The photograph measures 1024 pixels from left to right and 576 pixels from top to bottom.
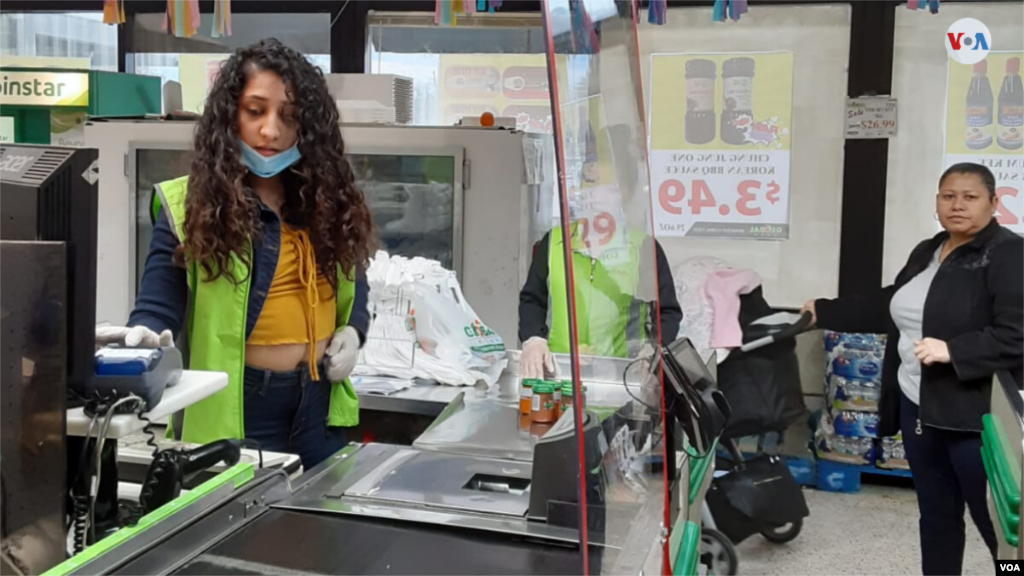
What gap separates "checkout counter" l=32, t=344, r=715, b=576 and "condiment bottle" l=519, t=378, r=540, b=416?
0.77 meters

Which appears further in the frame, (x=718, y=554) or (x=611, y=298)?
(x=718, y=554)

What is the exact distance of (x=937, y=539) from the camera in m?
3.14

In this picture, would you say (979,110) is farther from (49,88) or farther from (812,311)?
(49,88)

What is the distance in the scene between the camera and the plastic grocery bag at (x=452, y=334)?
3.04 metres

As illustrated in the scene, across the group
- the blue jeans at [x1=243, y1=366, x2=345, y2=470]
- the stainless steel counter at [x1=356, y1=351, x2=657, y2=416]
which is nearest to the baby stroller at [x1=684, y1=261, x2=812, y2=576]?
the stainless steel counter at [x1=356, y1=351, x2=657, y2=416]

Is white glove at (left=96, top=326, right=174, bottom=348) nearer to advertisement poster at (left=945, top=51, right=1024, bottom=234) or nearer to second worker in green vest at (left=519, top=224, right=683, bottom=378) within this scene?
second worker in green vest at (left=519, top=224, right=683, bottom=378)

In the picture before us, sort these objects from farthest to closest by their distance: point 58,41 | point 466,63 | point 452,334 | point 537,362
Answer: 1. point 58,41
2. point 466,63
3. point 452,334
4. point 537,362

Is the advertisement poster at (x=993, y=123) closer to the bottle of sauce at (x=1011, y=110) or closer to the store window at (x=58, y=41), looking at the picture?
the bottle of sauce at (x=1011, y=110)

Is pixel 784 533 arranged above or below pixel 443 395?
below

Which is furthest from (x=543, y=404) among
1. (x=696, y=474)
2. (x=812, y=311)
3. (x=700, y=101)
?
(x=700, y=101)

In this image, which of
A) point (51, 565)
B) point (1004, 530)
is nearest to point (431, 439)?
point (51, 565)

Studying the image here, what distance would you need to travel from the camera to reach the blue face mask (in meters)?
1.98

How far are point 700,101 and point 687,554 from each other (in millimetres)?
3444

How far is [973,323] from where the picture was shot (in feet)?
9.97
